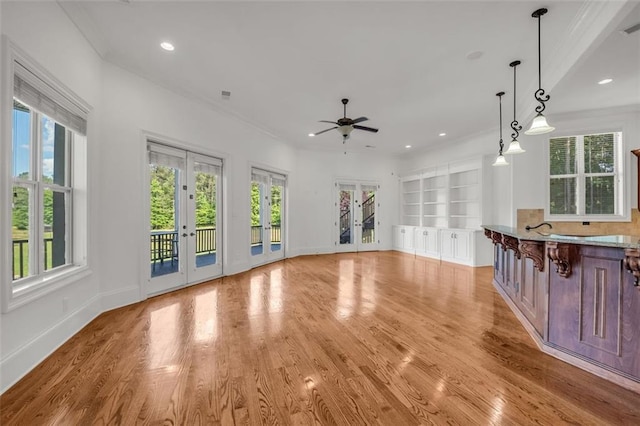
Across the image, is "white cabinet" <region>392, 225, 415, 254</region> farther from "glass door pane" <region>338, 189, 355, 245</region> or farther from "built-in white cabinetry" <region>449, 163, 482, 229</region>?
"glass door pane" <region>338, 189, 355, 245</region>

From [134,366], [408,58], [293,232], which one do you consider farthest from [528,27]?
[293,232]

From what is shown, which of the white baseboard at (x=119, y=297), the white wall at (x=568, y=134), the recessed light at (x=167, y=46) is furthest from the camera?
the white wall at (x=568, y=134)

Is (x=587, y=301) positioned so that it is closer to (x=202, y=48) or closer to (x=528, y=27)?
(x=528, y=27)

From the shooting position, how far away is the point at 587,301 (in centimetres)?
228

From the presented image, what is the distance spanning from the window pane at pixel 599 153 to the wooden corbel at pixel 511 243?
3.62 m

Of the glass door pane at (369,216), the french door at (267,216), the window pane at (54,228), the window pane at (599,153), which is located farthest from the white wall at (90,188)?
the window pane at (599,153)

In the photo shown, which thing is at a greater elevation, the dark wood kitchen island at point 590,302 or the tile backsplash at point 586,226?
the tile backsplash at point 586,226

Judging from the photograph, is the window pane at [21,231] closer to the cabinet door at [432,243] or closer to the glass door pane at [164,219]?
the glass door pane at [164,219]

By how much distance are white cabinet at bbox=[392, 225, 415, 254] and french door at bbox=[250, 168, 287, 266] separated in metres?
4.04

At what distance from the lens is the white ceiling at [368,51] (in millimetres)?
2693

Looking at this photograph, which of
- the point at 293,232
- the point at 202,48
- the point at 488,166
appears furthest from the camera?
the point at 293,232

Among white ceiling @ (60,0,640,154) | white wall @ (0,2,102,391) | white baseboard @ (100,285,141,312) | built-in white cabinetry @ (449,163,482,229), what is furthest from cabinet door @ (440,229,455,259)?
white wall @ (0,2,102,391)

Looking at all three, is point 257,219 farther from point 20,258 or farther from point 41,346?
point 41,346

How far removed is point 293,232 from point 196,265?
10.5 ft
